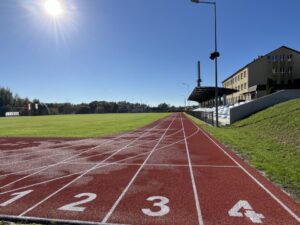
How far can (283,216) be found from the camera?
5.42 metres

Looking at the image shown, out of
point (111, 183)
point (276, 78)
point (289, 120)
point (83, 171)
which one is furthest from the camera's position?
point (276, 78)

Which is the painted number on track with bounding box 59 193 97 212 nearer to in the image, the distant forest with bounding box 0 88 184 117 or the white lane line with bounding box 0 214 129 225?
the white lane line with bounding box 0 214 129 225

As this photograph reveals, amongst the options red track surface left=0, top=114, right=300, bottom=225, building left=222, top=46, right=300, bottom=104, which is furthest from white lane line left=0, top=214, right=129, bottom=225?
building left=222, top=46, right=300, bottom=104

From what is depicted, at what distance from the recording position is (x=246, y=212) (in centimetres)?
562

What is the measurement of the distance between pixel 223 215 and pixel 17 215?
4.29m

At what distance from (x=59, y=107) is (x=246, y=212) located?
184 metres

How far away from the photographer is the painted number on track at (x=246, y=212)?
5.33 meters

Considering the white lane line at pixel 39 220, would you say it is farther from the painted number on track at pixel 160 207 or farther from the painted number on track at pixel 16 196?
the painted number on track at pixel 160 207

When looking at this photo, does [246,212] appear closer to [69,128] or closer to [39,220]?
[39,220]

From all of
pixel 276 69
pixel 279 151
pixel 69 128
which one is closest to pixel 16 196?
pixel 279 151

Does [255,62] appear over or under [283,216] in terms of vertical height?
over

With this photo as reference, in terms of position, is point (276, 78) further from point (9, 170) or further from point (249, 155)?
point (9, 170)

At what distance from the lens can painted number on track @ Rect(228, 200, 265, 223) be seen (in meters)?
5.33

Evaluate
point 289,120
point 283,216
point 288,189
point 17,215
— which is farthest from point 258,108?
point 17,215
